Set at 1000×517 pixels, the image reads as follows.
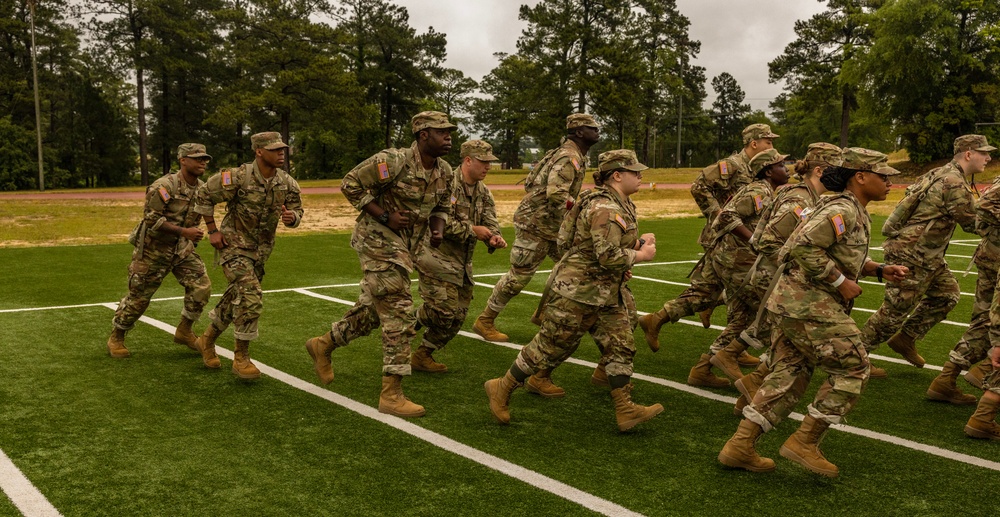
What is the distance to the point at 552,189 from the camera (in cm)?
793

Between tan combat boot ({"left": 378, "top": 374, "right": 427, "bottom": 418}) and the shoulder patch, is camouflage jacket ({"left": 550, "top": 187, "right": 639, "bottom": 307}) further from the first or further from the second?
tan combat boot ({"left": 378, "top": 374, "right": 427, "bottom": 418})

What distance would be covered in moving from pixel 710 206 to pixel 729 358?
1.97m

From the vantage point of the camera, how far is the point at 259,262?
23.8 feet

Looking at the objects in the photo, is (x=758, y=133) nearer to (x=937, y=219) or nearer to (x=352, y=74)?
(x=937, y=219)

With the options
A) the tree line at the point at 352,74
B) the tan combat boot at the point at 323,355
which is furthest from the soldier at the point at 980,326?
the tree line at the point at 352,74

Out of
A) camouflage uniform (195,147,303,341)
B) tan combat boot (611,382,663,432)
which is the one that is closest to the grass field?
tan combat boot (611,382,663,432)

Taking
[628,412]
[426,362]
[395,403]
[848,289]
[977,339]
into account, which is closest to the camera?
[848,289]

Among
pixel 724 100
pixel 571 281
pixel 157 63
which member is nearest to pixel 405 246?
pixel 571 281

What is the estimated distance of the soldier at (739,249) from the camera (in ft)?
22.9

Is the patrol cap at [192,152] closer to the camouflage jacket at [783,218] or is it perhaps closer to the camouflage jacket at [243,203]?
the camouflage jacket at [243,203]

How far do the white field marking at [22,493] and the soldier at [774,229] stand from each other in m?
4.47

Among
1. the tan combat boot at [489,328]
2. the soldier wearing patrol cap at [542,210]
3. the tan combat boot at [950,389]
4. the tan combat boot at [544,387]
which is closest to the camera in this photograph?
the tan combat boot at [950,389]

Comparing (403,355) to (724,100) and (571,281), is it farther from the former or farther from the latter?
(724,100)

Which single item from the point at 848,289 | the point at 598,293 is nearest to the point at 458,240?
the point at 598,293
